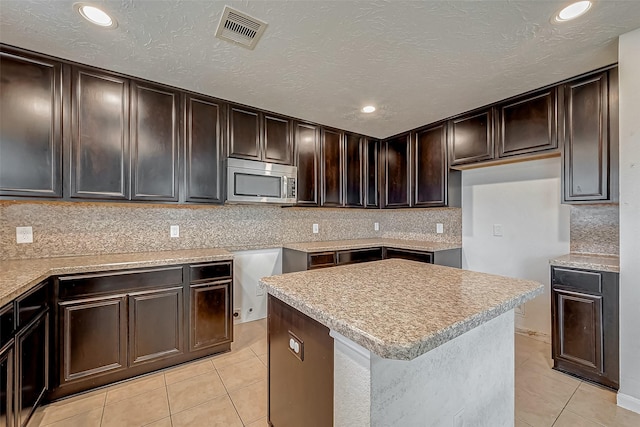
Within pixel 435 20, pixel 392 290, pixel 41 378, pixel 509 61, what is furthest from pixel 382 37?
pixel 41 378

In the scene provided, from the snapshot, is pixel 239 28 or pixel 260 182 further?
pixel 260 182

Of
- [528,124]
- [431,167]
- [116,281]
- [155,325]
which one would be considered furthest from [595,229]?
[116,281]

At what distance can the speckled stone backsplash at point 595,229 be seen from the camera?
237 cm

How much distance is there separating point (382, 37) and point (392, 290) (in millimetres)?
1604

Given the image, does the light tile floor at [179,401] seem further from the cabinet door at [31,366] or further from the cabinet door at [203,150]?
the cabinet door at [203,150]

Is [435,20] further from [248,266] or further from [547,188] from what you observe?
[248,266]

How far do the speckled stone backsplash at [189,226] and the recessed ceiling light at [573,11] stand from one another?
2.27 m

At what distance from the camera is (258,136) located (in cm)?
301

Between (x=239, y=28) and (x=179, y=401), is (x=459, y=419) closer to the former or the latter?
(x=179, y=401)

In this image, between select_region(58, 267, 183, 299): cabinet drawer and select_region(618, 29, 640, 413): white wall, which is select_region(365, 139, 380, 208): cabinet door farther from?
select_region(58, 267, 183, 299): cabinet drawer

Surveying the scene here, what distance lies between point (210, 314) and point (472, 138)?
128 inches

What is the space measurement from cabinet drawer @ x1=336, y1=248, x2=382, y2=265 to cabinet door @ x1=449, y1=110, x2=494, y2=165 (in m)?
1.46

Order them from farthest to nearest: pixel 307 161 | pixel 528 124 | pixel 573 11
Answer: pixel 307 161
pixel 528 124
pixel 573 11

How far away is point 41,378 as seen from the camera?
1.75 meters
